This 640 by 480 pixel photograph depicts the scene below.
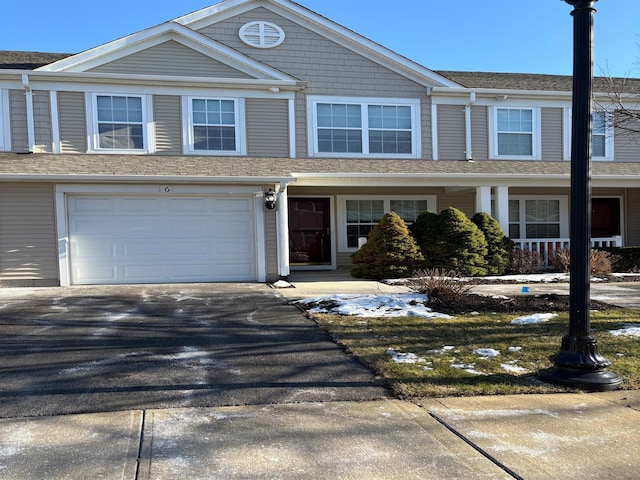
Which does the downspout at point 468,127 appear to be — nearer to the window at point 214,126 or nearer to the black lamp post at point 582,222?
the window at point 214,126

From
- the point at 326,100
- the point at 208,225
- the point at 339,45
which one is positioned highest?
the point at 339,45

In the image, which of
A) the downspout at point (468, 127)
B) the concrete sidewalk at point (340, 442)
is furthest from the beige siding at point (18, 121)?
the downspout at point (468, 127)

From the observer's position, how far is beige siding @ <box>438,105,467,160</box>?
1407 cm

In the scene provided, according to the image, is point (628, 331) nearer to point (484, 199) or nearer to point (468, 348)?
point (468, 348)

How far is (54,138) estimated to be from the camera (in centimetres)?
1166

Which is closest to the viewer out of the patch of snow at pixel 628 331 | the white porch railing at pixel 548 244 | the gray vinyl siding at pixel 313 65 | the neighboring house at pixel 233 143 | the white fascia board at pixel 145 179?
the patch of snow at pixel 628 331

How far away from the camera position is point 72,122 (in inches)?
464

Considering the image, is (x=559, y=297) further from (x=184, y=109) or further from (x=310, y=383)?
(x=184, y=109)

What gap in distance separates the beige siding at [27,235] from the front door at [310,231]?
6.42 metres

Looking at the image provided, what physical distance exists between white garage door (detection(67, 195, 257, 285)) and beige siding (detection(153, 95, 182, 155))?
1.28 m

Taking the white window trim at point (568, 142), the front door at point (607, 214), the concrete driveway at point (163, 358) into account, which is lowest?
the concrete driveway at point (163, 358)

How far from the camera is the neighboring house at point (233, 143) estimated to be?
11.5 metres

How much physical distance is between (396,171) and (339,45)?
376cm

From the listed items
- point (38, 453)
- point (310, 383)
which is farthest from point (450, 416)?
point (38, 453)
